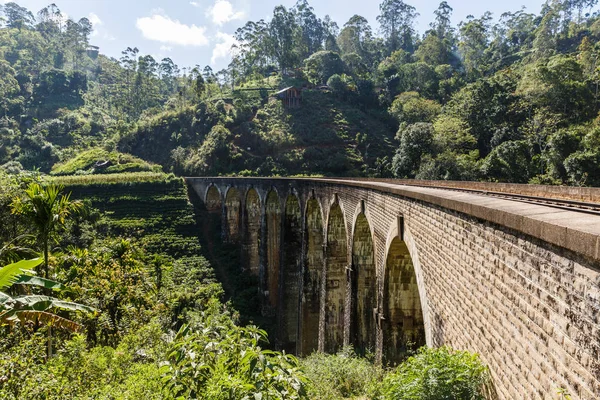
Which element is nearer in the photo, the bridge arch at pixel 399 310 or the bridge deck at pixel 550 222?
the bridge deck at pixel 550 222

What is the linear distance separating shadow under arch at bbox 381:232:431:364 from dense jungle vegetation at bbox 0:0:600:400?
113cm

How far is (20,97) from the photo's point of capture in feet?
227

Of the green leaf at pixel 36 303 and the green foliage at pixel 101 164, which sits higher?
the green foliage at pixel 101 164

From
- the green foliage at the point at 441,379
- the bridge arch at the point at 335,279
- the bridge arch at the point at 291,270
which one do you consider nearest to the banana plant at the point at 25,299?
the green foliage at the point at 441,379

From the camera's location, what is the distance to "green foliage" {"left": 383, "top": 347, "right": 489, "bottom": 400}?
432 centimetres

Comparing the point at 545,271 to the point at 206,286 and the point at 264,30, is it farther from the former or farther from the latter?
the point at 264,30

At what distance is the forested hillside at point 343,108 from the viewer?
30219 mm

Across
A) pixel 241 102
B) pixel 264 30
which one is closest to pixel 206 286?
pixel 241 102

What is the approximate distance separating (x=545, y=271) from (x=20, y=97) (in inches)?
3427

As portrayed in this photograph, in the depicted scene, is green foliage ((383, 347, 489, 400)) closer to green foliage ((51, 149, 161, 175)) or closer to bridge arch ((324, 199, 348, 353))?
bridge arch ((324, 199, 348, 353))

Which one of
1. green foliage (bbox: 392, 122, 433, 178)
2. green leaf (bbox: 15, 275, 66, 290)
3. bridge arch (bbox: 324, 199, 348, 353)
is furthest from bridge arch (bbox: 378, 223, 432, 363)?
green foliage (bbox: 392, 122, 433, 178)

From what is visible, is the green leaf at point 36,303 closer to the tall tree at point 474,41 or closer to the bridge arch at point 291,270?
the bridge arch at point 291,270

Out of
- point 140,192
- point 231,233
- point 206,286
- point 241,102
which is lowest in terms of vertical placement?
point 206,286

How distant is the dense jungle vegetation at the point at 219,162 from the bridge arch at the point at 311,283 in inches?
191
